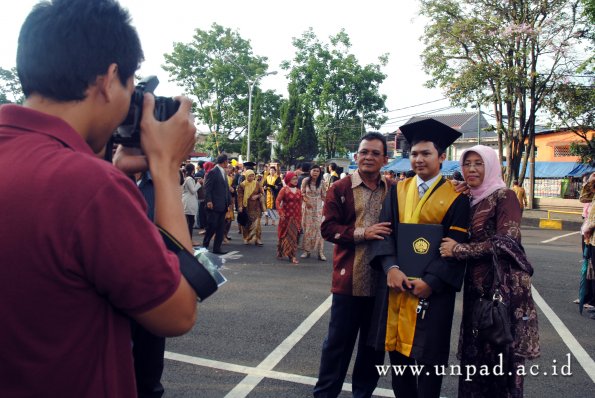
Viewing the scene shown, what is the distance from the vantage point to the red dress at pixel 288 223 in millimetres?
9267

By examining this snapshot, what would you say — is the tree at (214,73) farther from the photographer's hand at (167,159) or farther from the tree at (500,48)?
the photographer's hand at (167,159)

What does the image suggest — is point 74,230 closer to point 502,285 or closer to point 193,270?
point 193,270

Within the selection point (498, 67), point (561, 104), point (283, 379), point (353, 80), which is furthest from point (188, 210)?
point (353, 80)

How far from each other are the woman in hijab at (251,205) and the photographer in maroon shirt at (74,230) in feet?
32.5

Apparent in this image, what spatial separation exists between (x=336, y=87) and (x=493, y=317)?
132 ft

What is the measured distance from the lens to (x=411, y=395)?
121 inches

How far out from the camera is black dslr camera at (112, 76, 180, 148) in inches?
49.9

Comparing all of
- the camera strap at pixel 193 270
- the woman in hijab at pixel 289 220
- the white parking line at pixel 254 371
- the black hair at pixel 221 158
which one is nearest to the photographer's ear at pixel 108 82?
the camera strap at pixel 193 270

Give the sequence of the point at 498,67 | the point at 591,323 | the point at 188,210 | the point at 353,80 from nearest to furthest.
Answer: the point at 591,323 → the point at 188,210 → the point at 498,67 → the point at 353,80

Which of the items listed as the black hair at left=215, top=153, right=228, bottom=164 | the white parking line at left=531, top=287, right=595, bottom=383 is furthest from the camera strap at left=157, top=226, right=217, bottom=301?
the black hair at left=215, top=153, right=228, bottom=164

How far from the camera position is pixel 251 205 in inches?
444

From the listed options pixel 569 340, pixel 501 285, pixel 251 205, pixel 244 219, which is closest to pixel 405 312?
pixel 501 285

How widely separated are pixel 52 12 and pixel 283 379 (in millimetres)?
3309

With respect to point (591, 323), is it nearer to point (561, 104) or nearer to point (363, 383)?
point (363, 383)
